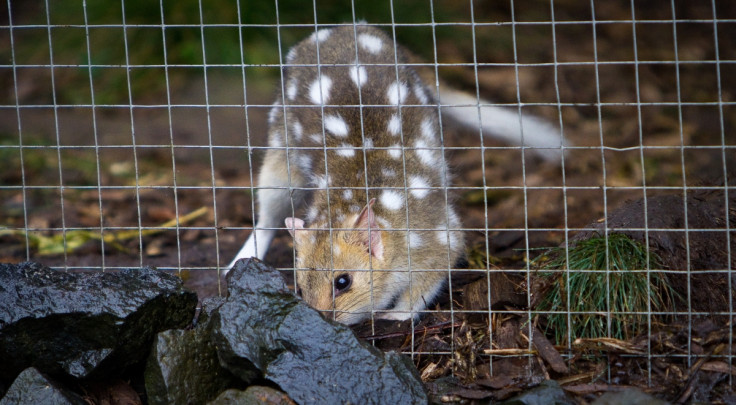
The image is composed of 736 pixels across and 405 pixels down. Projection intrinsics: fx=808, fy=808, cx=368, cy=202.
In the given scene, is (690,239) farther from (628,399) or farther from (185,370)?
(185,370)

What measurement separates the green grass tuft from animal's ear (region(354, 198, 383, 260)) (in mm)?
927

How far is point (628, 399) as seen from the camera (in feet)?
10.6

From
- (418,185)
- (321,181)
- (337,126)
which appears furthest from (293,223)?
(418,185)

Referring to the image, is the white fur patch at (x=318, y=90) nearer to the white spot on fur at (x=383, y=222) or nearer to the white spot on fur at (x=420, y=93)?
the white spot on fur at (x=420, y=93)

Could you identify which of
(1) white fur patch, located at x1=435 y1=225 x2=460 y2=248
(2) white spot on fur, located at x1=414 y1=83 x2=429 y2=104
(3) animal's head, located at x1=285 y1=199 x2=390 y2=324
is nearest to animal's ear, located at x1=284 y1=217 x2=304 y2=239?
(3) animal's head, located at x1=285 y1=199 x2=390 y2=324

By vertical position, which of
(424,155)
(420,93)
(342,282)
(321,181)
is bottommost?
(342,282)

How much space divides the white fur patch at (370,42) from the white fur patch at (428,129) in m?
0.54

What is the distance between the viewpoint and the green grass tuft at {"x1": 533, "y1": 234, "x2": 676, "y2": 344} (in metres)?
3.90

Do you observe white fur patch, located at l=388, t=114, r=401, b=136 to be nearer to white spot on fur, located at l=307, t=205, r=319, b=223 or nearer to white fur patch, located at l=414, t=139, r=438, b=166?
white fur patch, located at l=414, t=139, r=438, b=166

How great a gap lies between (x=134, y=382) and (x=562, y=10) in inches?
318

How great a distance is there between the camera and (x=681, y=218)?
420 centimetres

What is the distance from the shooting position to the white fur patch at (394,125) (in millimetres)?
4891

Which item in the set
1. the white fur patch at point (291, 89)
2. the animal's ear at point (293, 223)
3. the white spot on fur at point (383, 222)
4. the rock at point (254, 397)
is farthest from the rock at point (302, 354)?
the white fur patch at point (291, 89)

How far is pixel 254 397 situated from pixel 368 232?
126 centimetres
